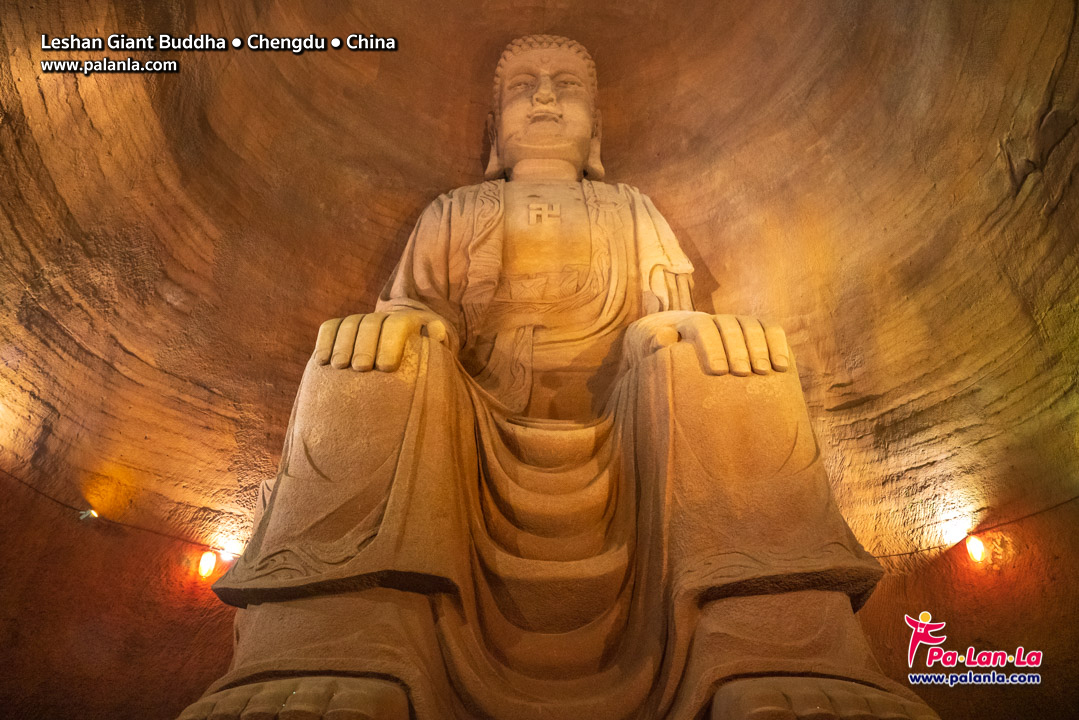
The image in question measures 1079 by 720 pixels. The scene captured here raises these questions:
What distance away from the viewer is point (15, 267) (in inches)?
140

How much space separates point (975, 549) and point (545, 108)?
3148 mm

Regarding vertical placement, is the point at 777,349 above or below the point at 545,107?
below

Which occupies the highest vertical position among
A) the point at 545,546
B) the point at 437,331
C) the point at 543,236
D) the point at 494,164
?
the point at 494,164

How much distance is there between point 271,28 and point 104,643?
3.29 meters

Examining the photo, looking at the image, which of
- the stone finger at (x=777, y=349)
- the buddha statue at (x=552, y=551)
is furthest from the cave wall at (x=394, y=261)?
the stone finger at (x=777, y=349)

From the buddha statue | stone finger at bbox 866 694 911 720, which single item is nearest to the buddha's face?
the buddha statue

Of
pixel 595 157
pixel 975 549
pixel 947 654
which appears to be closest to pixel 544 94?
pixel 595 157

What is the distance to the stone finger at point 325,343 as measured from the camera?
2.80 metres

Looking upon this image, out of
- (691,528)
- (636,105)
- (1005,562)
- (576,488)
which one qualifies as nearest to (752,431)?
(691,528)

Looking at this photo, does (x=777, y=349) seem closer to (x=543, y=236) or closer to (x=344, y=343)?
(x=344, y=343)

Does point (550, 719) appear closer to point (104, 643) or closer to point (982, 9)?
point (104, 643)

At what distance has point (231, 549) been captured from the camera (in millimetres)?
4160

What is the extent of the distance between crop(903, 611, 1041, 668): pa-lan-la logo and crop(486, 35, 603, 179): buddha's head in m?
2.98

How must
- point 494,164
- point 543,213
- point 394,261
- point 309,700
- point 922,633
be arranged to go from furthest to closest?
point 394,261 → point 494,164 → point 543,213 → point 922,633 → point 309,700
